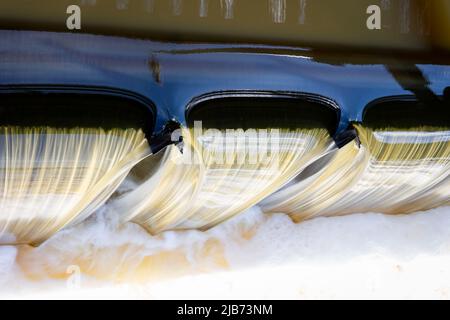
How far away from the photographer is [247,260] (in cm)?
76

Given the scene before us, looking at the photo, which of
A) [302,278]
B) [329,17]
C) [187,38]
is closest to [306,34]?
[329,17]

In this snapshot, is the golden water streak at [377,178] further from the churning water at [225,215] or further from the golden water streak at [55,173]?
the golden water streak at [55,173]

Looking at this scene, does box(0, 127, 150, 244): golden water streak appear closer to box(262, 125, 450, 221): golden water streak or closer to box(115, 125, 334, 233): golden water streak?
box(115, 125, 334, 233): golden water streak

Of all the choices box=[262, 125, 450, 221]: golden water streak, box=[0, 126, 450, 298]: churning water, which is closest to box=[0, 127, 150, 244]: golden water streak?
box=[0, 126, 450, 298]: churning water

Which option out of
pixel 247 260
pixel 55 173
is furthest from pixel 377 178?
pixel 55 173

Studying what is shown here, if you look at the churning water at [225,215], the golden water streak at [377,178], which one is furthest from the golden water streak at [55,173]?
the golden water streak at [377,178]

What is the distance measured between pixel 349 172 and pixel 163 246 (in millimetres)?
301

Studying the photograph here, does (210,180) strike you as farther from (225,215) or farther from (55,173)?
(55,173)

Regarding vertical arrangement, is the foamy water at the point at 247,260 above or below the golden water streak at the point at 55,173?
below

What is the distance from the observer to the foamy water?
0.71m

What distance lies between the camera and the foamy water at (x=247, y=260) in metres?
0.71

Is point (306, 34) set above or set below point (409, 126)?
above
